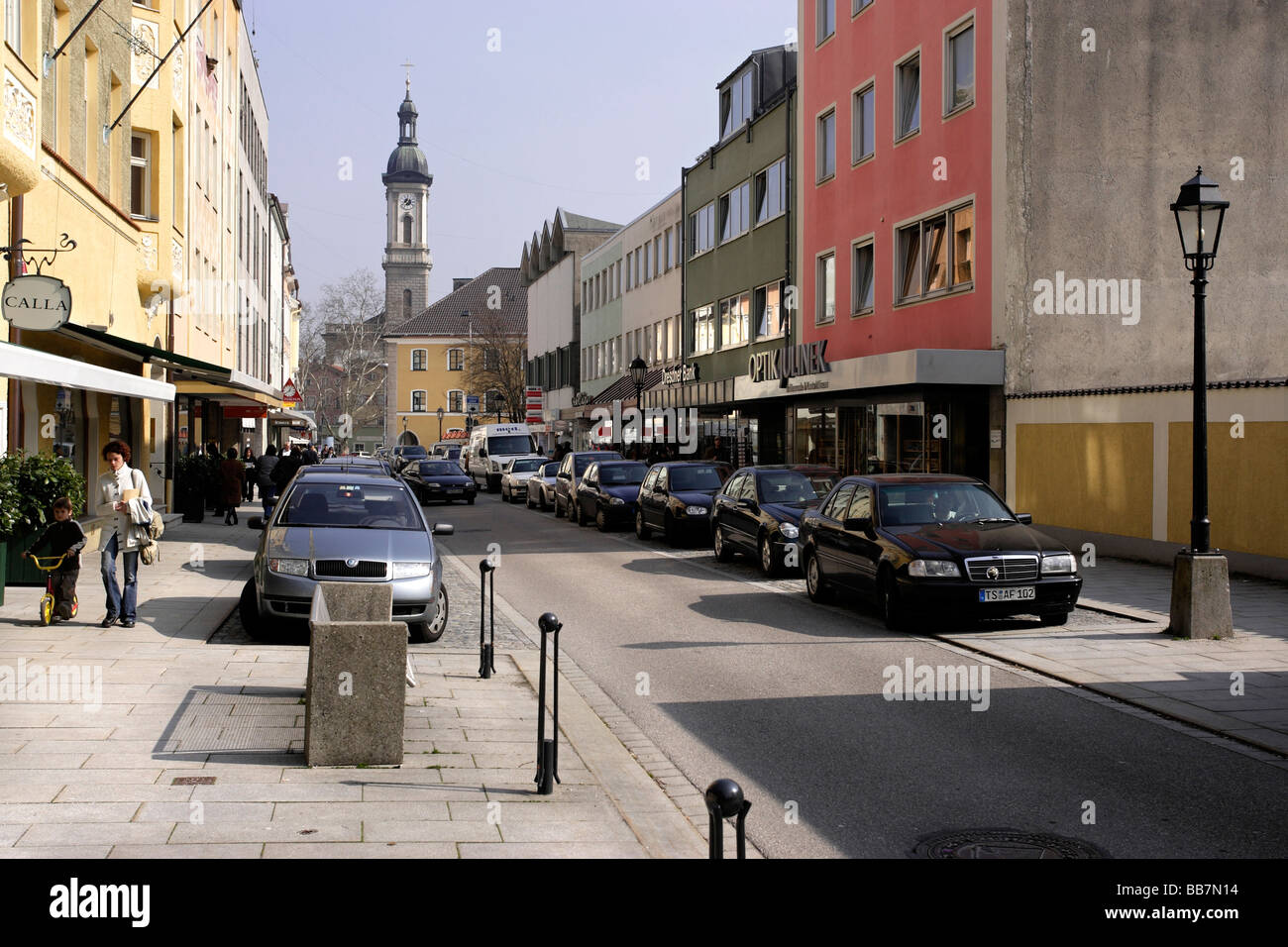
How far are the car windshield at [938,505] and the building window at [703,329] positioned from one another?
28.4 m

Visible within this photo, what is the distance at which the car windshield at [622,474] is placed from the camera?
97.6 feet

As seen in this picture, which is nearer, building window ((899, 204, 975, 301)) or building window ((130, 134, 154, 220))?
building window ((899, 204, 975, 301))

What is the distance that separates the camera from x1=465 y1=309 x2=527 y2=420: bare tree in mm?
89688

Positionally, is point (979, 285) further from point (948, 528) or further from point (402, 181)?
point (402, 181)

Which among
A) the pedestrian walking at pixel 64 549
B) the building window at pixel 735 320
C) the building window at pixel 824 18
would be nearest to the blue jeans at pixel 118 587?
the pedestrian walking at pixel 64 549

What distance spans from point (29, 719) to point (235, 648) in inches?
131

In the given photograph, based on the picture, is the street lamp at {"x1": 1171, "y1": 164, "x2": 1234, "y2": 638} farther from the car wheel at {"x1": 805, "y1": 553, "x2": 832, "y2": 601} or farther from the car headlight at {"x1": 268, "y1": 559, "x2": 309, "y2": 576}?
the car headlight at {"x1": 268, "y1": 559, "x2": 309, "y2": 576}

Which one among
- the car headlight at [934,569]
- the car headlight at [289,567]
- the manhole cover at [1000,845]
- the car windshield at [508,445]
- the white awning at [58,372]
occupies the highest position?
the white awning at [58,372]

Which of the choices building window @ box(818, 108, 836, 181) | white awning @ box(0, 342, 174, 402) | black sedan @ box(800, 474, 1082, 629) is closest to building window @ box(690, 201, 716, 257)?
building window @ box(818, 108, 836, 181)

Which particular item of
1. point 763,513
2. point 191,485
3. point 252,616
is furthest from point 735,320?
point 252,616

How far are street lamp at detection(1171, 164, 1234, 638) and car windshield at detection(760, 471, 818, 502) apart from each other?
25.7ft

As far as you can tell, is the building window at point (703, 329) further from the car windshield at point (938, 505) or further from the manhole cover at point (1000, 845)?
the manhole cover at point (1000, 845)

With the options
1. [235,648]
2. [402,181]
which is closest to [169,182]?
[235,648]

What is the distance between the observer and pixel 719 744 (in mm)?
8414
